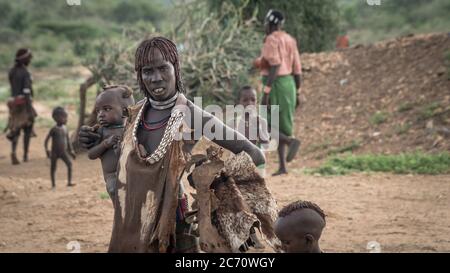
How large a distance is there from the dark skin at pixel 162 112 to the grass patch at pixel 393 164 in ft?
16.9

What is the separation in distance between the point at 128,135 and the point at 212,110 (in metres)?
7.43

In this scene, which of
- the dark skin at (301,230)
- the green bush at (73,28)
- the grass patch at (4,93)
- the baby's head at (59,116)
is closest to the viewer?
the dark skin at (301,230)

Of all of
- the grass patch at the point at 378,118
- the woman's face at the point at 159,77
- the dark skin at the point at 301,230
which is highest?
the woman's face at the point at 159,77

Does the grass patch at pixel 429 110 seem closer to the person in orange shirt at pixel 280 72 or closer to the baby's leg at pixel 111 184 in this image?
the person in orange shirt at pixel 280 72

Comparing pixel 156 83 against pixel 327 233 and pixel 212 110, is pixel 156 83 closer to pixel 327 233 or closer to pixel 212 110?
pixel 327 233

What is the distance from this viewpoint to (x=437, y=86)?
11.2m

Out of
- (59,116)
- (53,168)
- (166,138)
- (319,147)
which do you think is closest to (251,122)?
(53,168)

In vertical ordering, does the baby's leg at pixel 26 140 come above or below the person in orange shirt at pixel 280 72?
below

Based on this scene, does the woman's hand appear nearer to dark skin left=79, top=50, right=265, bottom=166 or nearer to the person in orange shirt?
dark skin left=79, top=50, right=265, bottom=166

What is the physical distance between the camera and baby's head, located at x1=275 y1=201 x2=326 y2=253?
12.0 ft

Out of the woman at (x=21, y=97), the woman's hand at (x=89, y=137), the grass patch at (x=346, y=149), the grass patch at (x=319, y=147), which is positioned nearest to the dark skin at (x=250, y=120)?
the grass patch at (x=346, y=149)

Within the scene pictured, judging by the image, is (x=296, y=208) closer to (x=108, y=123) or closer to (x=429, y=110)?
(x=108, y=123)

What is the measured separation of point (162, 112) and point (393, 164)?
5510 mm

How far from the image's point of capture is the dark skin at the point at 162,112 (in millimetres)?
3857
